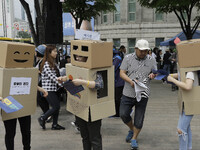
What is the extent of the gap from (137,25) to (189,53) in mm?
20546

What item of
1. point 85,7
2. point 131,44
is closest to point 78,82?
point 85,7

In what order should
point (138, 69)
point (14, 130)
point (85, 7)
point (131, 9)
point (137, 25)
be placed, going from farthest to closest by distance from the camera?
point (131, 9), point (137, 25), point (85, 7), point (138, 69), point (14, 130)

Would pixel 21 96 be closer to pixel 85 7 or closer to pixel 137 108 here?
pixel 137 108

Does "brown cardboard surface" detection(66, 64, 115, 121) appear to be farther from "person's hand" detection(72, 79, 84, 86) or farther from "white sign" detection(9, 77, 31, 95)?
"white sign" detection(9, 77, 31, 95)

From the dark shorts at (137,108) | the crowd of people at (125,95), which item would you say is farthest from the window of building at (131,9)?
the dark shorts at (137,108)

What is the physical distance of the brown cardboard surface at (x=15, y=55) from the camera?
2613 millimetres

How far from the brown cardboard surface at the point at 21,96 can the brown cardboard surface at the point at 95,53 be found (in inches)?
22.6

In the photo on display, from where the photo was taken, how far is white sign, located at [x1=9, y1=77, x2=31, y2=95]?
8.83 ft

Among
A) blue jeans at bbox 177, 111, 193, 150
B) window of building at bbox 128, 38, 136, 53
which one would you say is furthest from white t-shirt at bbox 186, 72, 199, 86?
window of building at bbox 128, 38, 136, 53

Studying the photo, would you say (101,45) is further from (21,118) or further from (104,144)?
(104,144)

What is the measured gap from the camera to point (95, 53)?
8.64 ft

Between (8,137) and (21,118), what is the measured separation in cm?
28

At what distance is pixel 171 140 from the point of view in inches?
159

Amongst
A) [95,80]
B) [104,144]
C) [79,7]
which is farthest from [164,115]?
[79,7]
